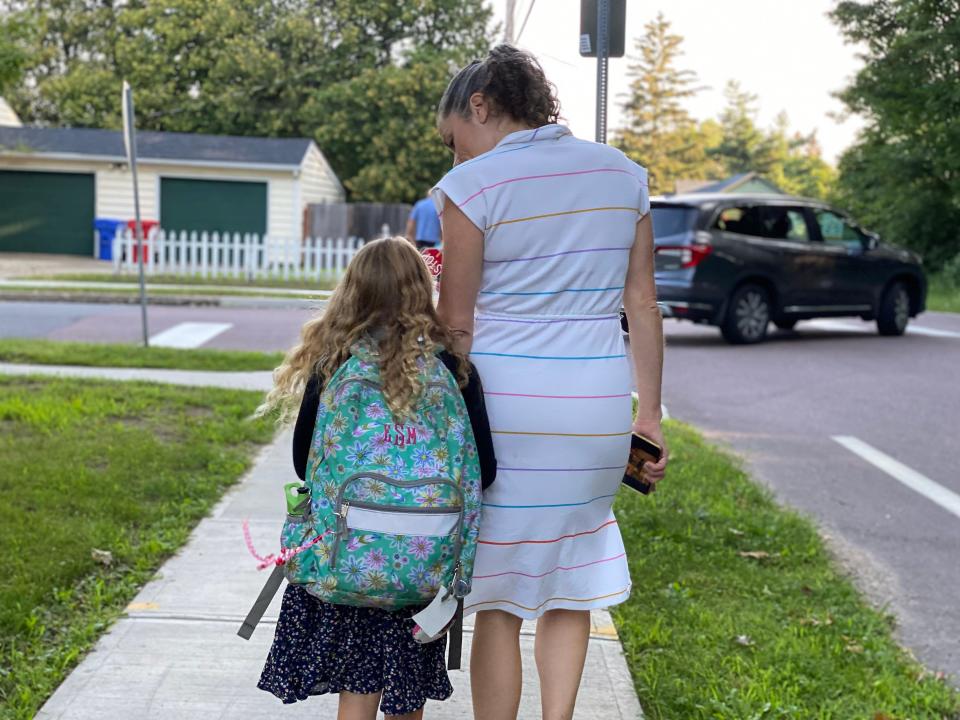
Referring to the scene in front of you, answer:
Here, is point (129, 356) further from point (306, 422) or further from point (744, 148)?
point (744, 148)

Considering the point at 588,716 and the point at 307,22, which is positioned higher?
the point at 307,22

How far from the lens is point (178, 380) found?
947 cm

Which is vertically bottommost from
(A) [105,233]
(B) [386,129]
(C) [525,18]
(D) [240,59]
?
(A) [105,233]

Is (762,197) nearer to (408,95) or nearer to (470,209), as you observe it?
(470,209)

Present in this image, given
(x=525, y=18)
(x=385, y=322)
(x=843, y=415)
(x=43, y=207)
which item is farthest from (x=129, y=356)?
(x=43, y=207)

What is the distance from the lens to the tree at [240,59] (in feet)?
71.5

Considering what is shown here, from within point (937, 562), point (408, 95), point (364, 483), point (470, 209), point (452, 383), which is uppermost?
point (408, 95)

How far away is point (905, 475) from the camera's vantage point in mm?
7207

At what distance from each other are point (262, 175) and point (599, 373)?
27111 mm

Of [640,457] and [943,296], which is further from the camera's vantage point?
[943,296]

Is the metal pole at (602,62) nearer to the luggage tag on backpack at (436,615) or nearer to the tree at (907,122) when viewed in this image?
the luggage tag on backpack at (436,615)

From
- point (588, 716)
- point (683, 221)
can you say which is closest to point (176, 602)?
point (588, 716)

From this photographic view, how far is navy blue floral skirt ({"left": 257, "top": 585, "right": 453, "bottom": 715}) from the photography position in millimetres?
2713

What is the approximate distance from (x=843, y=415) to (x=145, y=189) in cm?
2296
